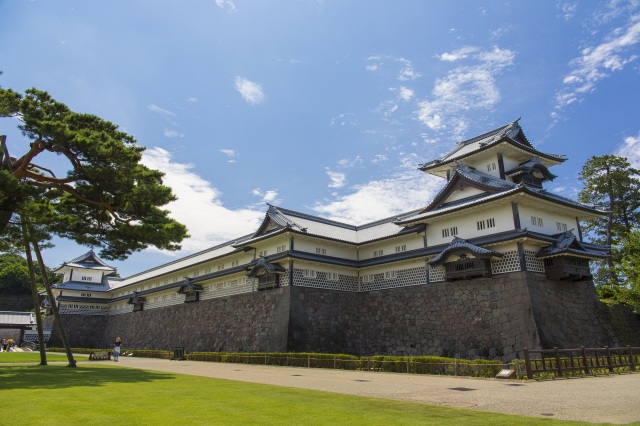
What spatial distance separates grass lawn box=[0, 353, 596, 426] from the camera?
26.3 ft

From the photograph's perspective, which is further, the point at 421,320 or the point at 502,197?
the point at 421,320

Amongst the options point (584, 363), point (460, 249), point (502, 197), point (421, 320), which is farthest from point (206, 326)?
point (584, 363)

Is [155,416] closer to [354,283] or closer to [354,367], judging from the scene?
[354,367]

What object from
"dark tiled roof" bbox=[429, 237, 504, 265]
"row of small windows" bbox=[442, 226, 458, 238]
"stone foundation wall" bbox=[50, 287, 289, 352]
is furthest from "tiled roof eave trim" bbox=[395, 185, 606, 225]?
"stone foundation wall" bbox=[50, 287, 289, 352]

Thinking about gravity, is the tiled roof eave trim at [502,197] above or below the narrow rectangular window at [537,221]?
above

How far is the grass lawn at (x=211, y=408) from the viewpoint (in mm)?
8031

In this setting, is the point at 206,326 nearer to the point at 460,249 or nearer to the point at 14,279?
the point at 460,249

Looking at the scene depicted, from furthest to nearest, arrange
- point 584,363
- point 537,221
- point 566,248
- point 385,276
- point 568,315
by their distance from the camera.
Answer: point 385,276
point 537,221
point 568,315
point 566,248
point 584,363

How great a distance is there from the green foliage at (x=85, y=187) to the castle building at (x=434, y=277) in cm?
1154

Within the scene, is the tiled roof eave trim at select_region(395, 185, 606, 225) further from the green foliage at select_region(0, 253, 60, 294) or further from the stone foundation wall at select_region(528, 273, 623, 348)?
the green foliage at select_region(0, 253, 60, 294)

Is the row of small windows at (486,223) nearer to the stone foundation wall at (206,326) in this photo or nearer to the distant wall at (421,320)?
the distant wall at (421,320)

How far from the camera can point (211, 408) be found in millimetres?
9477

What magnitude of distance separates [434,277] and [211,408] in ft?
68.8

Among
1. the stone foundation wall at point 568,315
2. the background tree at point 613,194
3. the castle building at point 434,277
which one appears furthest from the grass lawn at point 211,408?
the background tree at point 613,194
